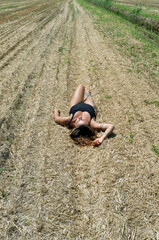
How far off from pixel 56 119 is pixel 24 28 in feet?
42.5

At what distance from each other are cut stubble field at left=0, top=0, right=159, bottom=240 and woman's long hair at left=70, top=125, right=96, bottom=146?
0.45 feet

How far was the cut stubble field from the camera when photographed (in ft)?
9.75

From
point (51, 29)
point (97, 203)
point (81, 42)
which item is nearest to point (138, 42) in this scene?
point (81, 42)

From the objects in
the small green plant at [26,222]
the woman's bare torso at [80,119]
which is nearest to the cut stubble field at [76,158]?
the small green plant at [26,222]

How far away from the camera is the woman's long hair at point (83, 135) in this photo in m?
4.37

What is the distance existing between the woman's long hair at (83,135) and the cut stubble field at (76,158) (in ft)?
0.45

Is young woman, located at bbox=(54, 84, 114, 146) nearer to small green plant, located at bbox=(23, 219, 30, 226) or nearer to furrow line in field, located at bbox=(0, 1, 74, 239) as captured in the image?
furrow line in field, located at bbox=(0, 1, 74, 239)

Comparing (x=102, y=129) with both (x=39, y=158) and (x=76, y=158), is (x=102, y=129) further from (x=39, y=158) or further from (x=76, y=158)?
(x=39, y=158)

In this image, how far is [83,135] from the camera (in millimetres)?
4527

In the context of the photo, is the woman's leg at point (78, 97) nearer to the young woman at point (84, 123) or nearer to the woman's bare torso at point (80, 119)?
the young woman at point (84, 123)

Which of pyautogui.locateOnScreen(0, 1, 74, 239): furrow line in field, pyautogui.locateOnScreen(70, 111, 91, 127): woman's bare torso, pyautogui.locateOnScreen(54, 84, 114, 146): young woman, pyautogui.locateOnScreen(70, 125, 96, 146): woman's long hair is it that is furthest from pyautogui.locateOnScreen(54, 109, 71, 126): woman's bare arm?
pyautogui.locateOnScreen(70, 125, 96, 146): woman's long hair

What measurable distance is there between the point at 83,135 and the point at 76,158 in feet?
2.15

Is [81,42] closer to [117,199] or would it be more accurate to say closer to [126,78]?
[126,78]

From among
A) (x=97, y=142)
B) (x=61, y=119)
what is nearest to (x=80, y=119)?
(x=61, y=119)
